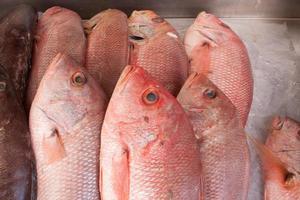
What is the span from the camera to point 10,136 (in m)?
1.29

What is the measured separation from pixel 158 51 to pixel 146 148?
49 centimetres

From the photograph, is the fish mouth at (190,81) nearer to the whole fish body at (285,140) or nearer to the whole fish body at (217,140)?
the whole fish body at (217,140)

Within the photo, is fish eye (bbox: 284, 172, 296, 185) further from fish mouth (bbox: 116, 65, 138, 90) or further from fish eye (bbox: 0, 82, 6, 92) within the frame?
fish eye (bbox: 0, 82, 6, 92)

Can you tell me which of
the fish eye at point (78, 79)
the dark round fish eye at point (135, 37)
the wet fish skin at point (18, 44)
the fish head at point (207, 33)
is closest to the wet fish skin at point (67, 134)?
the fish eye at point (78, 79)

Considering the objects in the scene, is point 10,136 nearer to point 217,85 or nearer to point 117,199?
point 117,199

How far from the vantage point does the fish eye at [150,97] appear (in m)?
1.24

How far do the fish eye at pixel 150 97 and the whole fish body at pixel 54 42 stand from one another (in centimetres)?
38

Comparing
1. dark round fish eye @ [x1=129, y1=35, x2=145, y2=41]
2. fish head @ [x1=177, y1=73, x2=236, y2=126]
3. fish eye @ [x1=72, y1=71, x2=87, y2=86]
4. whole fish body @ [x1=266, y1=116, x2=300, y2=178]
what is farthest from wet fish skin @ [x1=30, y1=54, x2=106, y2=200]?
whole fish body @ [x1=266, y1=116, x2=300, y2=178]

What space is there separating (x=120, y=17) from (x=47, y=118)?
0.55 metres

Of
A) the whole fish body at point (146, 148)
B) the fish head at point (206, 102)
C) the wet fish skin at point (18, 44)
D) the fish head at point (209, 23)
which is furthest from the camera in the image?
Answer: the fish head at point (209, 23)

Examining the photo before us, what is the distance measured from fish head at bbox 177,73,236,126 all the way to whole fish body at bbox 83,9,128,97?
0.74 feet

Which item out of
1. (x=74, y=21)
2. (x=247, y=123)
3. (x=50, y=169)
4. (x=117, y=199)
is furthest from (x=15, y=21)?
(x=247, y=123)

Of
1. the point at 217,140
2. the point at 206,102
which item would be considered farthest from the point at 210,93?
the point at 217,140

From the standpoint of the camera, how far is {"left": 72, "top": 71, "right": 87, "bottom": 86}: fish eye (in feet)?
4.43
